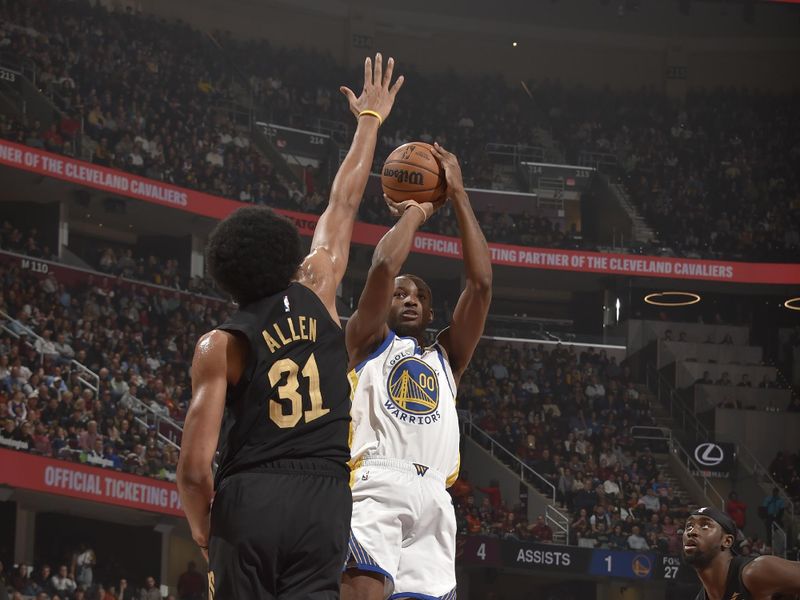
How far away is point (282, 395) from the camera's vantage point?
3.31m

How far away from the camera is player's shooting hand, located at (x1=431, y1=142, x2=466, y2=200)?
5.32m

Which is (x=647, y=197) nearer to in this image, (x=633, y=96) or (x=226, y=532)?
(x=633, y=96)

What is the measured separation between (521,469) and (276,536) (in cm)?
2054

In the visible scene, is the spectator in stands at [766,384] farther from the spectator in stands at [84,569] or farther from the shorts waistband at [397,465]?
the shorts waistband at [397,465]

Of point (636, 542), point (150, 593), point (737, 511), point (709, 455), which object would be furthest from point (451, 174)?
point (709, 455)

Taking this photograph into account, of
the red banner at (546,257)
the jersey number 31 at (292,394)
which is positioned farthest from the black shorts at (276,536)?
the red banner at (546,257)

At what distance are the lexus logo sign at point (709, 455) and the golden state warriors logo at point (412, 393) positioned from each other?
21.2 m

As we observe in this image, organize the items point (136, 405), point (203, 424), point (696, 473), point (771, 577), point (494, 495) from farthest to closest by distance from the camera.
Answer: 1. point (696, 473)
2. point (494, 495)
3. point (136, 405)
4. point (771, 577)
5. point (203, 424)

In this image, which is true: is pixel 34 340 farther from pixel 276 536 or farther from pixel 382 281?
pixel 276 536

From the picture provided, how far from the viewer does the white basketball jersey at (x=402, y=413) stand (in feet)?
16.3

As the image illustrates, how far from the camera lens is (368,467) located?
4.93m

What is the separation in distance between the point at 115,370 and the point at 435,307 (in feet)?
32.8

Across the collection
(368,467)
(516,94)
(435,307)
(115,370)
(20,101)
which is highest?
(516,94)

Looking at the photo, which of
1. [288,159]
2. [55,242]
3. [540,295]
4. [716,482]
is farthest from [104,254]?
[716,482]
